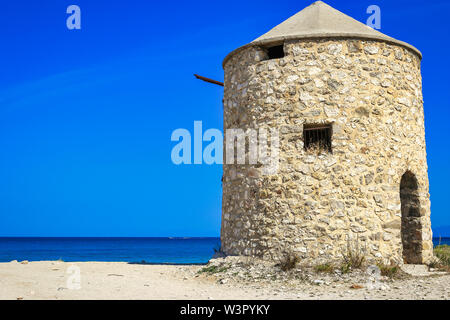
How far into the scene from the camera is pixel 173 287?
25.0ft

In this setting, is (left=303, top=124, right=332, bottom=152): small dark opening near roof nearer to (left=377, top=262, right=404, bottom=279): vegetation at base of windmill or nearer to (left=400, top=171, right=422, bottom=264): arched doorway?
(left=400, top=171, right=422, bottom=264): arched doorway

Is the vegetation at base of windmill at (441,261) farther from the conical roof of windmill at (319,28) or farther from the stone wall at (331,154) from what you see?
the conical roof of windmill at (319,28)

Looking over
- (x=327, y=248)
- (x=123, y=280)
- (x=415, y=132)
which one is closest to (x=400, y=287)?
(x=327, y=248)

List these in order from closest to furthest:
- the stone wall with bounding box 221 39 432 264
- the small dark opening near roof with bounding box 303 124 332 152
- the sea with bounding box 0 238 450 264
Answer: the stone wall with bounding box 221 39 432 264
the small dark opening near roof with bounding box 303 124 332 152
the sea with bounding box 0 238 450 264

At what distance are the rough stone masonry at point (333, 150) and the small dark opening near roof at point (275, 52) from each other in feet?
0.62

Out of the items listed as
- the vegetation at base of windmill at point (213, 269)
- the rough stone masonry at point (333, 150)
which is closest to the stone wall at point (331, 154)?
the rough stone masonry at point (333, 150)

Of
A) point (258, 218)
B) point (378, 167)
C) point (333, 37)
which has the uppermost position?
point (333, 37)

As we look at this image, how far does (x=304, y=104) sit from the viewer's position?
8734 mm

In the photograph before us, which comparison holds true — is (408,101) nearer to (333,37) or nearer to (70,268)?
(333,37)

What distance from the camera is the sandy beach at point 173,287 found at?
645 cm

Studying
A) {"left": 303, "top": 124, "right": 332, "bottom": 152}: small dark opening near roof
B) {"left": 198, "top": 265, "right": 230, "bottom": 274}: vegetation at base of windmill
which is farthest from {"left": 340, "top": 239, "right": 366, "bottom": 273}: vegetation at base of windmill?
{"left": 198, "top": 265, "right": 230, "bottom": 274}: vegetation at base of windmill

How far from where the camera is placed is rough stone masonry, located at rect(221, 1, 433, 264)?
8430mm

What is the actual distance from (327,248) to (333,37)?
4326 millimetres

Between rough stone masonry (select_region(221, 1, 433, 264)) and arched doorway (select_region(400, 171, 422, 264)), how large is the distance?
2cm
